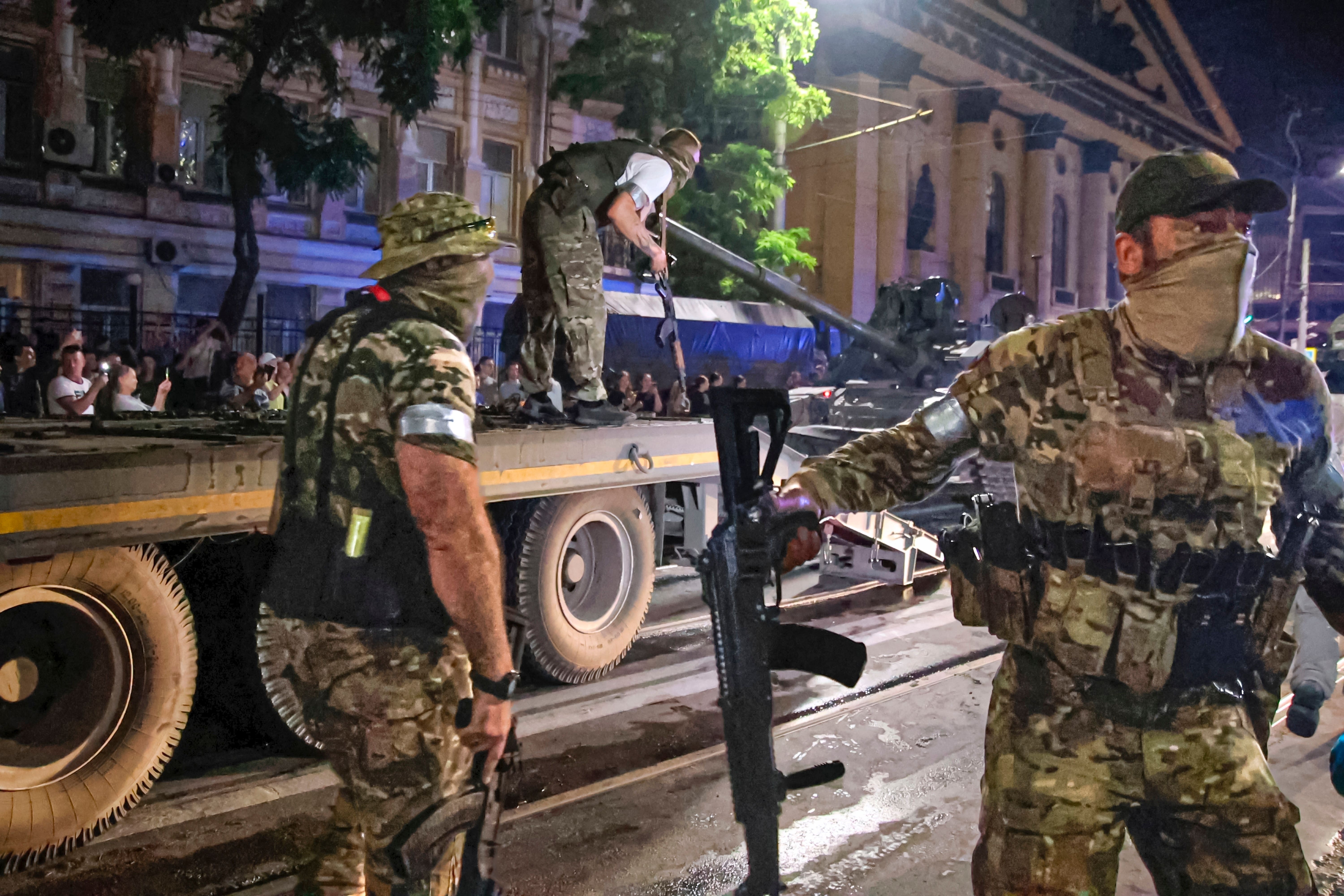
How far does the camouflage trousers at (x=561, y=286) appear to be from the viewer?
561 centimetres

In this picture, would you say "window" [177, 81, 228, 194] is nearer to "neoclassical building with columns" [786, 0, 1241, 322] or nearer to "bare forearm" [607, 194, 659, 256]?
"neoclassical building with columns" [786, 0, 1241, 322]

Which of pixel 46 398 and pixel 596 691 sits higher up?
pixel 46 398

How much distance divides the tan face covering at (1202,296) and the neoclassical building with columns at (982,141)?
19447mm

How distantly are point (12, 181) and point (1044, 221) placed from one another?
3112 cm

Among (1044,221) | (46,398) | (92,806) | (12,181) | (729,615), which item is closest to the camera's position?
(729,615)

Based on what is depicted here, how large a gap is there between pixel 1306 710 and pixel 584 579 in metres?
4.00

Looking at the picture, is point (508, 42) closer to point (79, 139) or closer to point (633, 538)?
point (79, 139)

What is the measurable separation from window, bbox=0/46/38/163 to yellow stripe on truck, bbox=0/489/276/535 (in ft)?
54.9

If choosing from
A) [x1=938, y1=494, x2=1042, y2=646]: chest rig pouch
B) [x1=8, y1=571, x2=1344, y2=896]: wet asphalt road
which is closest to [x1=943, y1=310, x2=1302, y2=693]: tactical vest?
[x1=938, y1=494, x2=1042, y2=646]: chest rig pouch

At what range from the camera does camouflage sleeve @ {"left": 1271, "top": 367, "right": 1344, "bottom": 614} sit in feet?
7.86

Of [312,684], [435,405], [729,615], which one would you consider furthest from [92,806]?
[729,615]

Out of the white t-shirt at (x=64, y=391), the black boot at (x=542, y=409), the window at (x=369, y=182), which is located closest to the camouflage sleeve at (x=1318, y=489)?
the black boot at (x=542, y=409)

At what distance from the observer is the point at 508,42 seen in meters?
23.9

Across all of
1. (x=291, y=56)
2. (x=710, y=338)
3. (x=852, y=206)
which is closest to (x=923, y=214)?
(x=852, y=206)
